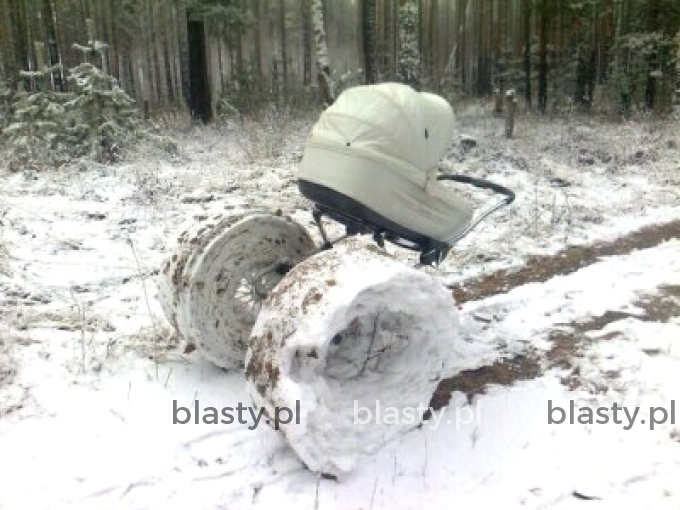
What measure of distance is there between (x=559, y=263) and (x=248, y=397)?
3.79 meters

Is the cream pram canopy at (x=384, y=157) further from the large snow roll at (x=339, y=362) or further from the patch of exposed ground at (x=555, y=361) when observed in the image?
the patch of exposed ground at (x=555, y=361)

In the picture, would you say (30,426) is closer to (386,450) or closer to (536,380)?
(386,450)

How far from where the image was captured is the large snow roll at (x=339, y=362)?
9.96 ft

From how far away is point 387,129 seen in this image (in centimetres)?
402

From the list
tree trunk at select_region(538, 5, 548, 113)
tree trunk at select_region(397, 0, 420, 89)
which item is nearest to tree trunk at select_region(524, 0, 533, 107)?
tree trunk at select_region(538, 5, 548, 113)

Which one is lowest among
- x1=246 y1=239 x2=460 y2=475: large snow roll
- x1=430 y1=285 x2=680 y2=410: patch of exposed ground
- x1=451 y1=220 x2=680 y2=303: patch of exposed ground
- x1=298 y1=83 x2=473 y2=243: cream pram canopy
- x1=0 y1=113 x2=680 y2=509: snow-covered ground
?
x1=451 y1=220 x2=680 y2=303: patch of exposed ground

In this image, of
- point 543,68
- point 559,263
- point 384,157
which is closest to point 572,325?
point 559,263

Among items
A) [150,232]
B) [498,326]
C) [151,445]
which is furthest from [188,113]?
[151,445]

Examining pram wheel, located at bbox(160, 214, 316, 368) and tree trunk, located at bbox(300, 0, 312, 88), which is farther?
tree trunk, located at bbox(300, 0, 312, 88)

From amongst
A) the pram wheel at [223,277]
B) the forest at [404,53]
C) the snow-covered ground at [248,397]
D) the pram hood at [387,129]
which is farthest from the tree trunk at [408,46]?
the pram wheel at [223,277]

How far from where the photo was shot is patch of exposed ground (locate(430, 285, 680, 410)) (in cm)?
410

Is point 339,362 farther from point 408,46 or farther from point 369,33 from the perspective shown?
point 369,33

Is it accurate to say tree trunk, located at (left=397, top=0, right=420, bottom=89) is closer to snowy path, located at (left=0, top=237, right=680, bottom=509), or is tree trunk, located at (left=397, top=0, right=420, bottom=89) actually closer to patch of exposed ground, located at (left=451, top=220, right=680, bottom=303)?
patch of exposed ground, located at (left=451, top=220, right=680, bottom=303)

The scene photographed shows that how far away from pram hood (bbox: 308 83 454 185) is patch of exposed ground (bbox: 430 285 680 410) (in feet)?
4.15
